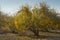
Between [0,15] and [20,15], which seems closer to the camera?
[20,15]

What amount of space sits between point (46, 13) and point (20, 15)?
4.85 meters

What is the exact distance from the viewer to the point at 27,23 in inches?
1024

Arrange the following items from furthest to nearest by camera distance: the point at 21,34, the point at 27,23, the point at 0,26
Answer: the point at 0,26
the point at 21,34
the point at 27,23

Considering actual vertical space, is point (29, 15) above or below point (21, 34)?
above

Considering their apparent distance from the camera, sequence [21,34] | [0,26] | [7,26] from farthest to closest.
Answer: [0,26]
[7,26]
[21,34]

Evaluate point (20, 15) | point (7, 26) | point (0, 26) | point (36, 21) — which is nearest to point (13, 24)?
point (7, 26)

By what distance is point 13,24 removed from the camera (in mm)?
29922

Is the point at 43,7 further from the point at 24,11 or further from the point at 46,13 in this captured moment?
the point at 24,11

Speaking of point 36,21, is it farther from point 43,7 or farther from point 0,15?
point 0,15

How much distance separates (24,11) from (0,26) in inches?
475

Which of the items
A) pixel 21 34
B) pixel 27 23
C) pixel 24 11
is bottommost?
pixel 21 34

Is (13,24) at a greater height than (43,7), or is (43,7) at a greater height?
(43,7)

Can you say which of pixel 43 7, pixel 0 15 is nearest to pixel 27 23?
pixel 43 7

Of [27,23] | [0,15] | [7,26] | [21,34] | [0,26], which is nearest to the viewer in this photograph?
[27,23]
